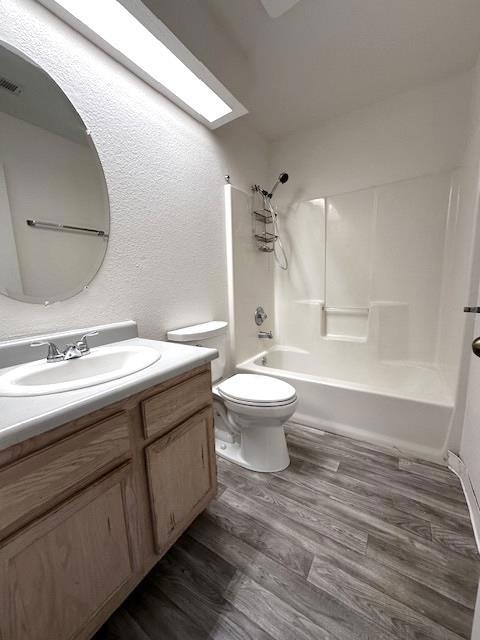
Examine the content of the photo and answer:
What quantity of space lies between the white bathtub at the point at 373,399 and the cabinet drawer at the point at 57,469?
4.33 ft

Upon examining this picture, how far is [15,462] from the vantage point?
19.4 inches

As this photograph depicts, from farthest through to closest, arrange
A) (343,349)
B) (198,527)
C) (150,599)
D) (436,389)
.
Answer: (343,349) → (436,389) → (198,527) → (150,599)

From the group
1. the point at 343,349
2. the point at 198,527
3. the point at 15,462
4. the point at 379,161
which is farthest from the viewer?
the point at 343,349

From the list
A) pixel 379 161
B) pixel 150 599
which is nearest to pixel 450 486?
pixel 150 599

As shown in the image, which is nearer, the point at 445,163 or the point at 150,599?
the point at 150,599

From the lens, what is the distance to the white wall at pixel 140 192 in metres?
0.92

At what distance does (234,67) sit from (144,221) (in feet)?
3.34

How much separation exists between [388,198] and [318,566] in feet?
7.34

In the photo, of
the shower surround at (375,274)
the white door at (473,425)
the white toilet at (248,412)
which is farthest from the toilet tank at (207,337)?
the white door at (473,425)

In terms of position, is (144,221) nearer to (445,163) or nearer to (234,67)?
(234,67)

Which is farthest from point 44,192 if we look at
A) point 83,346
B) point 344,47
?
point 344,47

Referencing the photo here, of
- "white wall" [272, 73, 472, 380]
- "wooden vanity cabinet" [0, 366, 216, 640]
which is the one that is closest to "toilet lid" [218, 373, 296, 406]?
"wooden vanity cabinet" [0, 366, 216, 640]

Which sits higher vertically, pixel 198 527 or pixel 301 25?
pixel 301 25

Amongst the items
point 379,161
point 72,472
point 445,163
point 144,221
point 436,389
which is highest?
point 379,161
